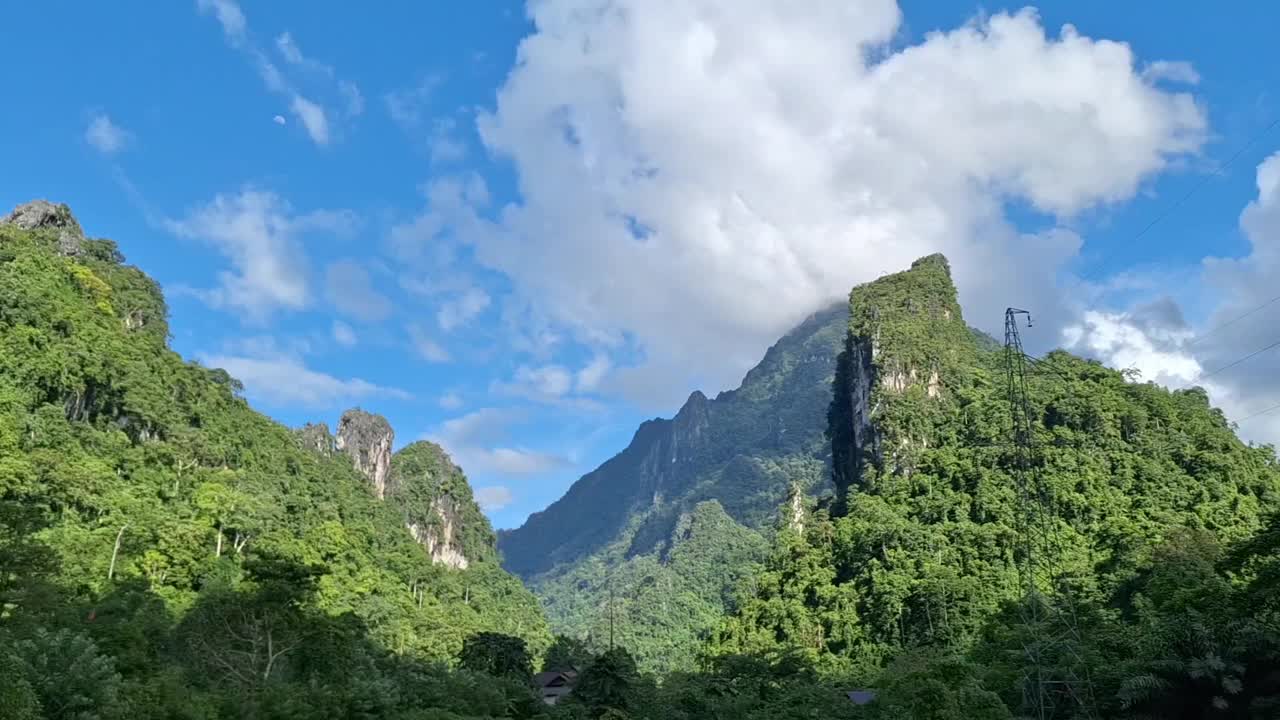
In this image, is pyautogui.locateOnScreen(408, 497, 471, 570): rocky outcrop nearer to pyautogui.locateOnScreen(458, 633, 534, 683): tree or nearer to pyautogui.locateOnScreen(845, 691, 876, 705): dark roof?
pyautogui.locateOnScreen(458, 633, 534, 683): tree

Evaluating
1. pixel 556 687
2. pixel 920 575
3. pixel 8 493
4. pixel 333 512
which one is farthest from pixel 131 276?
pixel 920 575

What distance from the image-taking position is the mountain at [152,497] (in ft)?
106

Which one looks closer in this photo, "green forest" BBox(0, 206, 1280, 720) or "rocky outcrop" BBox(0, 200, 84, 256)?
"green forest" BBox(0, 206, 1280, 720)

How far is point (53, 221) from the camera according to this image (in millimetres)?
72438

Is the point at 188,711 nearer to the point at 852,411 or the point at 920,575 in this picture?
the point at 920,575

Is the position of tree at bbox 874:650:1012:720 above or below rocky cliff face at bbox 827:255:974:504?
below

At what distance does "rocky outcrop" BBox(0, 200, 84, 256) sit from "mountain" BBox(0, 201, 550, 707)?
0.50ft

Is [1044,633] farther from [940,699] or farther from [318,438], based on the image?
[318,438]

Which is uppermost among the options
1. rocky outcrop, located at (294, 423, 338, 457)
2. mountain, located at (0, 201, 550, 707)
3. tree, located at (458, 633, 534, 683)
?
rocky outcrop, located at (294, 423, 338, 457)

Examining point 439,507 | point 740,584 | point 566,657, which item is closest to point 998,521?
point 740,584

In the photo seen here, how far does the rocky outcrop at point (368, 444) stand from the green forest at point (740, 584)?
1.40 metres

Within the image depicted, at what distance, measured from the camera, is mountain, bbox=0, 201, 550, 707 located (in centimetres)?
3244

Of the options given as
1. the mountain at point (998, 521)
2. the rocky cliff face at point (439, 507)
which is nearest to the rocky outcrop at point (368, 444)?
the rocky cliff face at point (439, 507)

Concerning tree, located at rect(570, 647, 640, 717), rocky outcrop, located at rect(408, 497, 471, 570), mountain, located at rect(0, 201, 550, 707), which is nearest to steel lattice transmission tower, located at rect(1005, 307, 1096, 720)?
tree, located at rect(570, 647, 640, 717)
